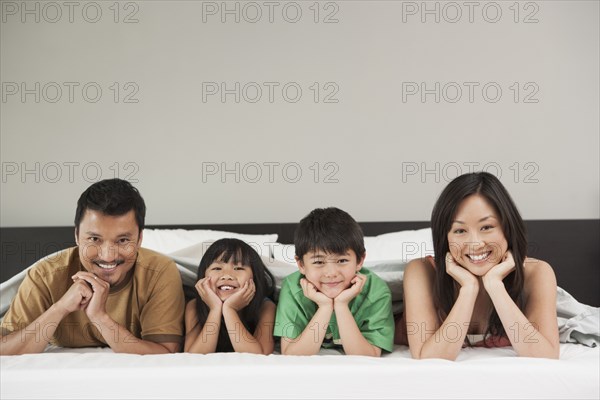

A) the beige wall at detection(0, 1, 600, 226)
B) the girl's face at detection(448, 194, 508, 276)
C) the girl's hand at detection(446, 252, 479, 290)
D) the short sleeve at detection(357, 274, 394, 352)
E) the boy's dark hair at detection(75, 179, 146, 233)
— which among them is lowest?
the short sleeve at detection(357, 274, 394, 352)

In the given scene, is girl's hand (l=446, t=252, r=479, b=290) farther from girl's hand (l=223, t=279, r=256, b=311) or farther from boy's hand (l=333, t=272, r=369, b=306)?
girl's hand (l=223, t=279, r=256, b=311)

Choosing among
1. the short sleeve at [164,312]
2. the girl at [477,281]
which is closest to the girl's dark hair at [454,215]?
the girl at [477,281]

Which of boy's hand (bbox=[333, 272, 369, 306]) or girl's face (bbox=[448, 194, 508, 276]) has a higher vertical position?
girl's face (bbox=[448, 194, 508, 276])

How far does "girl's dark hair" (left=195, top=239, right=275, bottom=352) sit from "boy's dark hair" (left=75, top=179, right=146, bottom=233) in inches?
8.4

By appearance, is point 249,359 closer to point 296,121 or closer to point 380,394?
point 380,394

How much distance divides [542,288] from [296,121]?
164 centimetres

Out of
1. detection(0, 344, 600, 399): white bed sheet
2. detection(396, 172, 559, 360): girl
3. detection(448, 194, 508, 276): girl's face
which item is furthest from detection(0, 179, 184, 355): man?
detection(448, 194, 508, 276): girl's face

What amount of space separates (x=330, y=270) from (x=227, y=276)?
11.3 inches

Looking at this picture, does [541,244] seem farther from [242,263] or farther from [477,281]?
[242,263]

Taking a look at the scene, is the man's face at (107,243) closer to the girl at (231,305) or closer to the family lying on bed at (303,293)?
the family lying on bed at (303,293)

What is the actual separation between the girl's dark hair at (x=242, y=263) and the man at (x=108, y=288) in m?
0.07

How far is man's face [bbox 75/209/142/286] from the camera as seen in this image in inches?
67.3

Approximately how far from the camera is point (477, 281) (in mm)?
1618

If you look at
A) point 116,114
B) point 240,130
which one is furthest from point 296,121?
point 116,114
